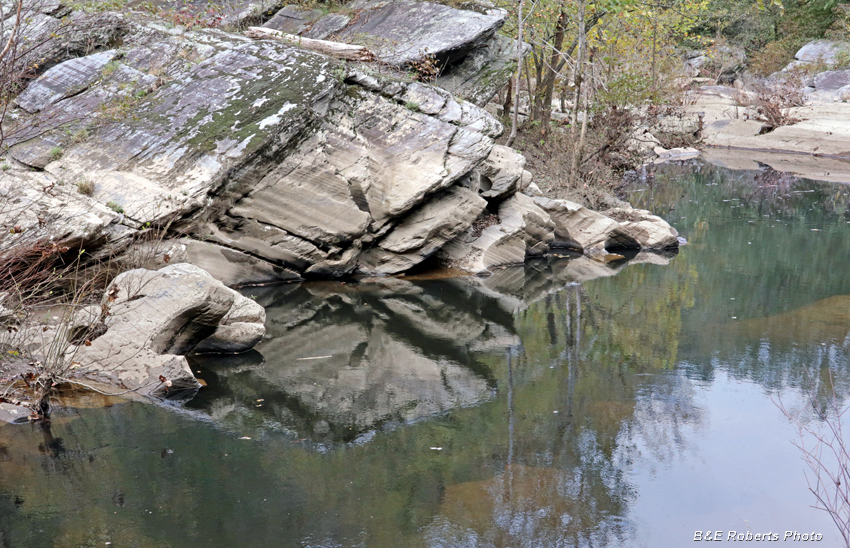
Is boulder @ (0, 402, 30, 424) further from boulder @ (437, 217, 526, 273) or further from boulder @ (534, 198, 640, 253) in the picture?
boulder @ (534, 198, 640, 253)

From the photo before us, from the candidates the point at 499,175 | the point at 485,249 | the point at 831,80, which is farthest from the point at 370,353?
the point at 831,80

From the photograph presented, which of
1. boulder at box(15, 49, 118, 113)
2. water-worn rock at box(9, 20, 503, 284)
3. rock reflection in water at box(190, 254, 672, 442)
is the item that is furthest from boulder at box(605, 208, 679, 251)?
boulder at box(15, 49, 118, 113)

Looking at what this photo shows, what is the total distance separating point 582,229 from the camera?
14.4 metres

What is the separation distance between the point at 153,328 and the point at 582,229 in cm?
915

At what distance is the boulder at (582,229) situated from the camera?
14.2 meters

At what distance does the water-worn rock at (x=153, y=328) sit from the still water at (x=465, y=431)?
0.38 meters

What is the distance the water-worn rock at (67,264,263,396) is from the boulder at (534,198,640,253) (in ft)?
25.9

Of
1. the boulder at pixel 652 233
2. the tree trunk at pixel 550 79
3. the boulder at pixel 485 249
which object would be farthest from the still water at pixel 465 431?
the tree trunk at pixel 550 79

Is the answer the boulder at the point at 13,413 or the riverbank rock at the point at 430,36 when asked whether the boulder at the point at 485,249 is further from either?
the boulder at the point at 13,413

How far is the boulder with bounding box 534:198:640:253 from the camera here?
1424 cm

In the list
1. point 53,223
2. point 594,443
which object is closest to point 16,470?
point 53,223

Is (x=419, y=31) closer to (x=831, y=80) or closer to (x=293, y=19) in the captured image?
(x=293, y=19)

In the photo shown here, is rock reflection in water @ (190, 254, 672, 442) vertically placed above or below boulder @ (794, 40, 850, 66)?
above

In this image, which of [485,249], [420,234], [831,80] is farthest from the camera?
[831,80]
